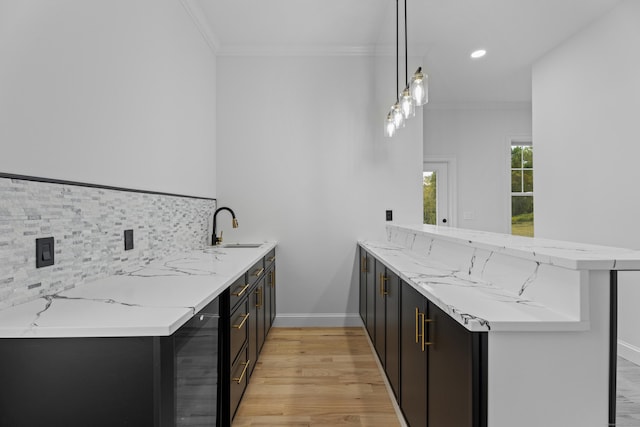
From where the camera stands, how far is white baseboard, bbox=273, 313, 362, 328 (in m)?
3.51

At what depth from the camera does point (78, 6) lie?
4.95 ft

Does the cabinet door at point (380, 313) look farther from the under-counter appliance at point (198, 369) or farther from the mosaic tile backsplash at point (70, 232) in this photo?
the mosaic tile backsplash at point (70, 232)

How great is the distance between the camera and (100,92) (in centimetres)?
165

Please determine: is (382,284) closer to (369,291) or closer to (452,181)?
(369,291)

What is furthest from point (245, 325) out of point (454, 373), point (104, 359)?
point (454, 373)

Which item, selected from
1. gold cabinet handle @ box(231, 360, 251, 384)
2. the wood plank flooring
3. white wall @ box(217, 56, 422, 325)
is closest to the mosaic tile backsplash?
gold cabinet handle @ box(231, 360, 251, 384)

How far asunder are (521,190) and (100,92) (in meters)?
5.51

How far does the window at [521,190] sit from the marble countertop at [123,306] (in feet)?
16.1

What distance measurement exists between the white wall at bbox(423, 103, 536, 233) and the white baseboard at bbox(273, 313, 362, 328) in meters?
2.66

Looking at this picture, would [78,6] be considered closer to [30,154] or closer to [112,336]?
[30,154]

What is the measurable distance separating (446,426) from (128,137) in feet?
6.43

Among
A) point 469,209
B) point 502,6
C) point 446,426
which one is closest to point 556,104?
point 502,6

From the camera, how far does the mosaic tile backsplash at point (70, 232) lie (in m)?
1.13

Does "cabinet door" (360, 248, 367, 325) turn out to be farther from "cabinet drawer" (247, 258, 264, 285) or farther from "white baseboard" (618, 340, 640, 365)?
"white baseboard" (618, 340, 640, 365)
